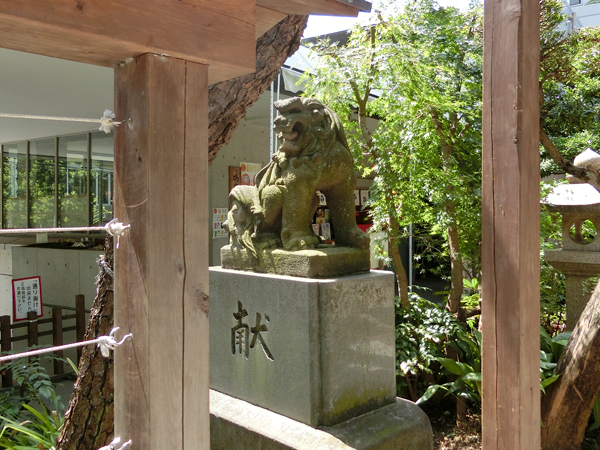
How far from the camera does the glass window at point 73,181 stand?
8359 mm

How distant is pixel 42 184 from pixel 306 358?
824 centimetres

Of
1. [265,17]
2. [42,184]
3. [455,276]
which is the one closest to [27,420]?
[265,17]

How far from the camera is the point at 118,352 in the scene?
122 centimetres

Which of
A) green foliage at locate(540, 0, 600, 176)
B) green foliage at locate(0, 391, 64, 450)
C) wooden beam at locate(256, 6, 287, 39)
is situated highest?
green foliage at locate(540, 0, 600, 176)

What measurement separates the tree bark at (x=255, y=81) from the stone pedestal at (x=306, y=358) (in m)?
0.91

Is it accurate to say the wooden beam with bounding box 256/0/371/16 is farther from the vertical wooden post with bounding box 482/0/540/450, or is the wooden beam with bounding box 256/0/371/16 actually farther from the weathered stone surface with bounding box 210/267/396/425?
the weathered stone surface with bounding box 210/267/396/425

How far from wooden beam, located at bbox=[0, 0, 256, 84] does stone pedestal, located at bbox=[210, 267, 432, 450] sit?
1.48m

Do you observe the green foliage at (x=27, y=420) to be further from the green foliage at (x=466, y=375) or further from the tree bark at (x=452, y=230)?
the tree bark at (x=452, y=230)

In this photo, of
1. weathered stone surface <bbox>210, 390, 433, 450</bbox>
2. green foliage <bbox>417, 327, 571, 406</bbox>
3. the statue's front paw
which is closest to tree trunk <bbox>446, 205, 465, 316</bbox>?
green foliage <bbox>417, 327, 571, 406</bbox>

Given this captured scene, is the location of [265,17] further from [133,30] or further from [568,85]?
[568,85]

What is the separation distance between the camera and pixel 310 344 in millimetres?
2514

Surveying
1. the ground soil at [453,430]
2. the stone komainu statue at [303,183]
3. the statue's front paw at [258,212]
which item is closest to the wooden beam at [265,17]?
the stone komainu statue at [303,183]

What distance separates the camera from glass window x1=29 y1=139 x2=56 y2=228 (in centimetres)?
885

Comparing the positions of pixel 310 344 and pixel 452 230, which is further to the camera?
pixel 452 230
